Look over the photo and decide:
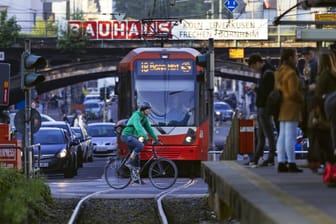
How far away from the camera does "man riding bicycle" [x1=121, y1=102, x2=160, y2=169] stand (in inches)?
899

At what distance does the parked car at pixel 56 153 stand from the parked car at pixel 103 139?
55.7 ft

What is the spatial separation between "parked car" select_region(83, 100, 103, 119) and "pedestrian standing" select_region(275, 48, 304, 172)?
85.1m

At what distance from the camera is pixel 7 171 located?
17953 millimetres

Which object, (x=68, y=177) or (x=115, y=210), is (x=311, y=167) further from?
(x=68, y=177)

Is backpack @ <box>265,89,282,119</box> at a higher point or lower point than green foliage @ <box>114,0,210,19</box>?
lower

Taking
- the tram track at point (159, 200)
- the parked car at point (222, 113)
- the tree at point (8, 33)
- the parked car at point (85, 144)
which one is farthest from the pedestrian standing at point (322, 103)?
the parked car at point (222, 113)

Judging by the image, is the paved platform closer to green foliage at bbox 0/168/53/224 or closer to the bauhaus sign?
green foliage at bbox 0/168/53/224

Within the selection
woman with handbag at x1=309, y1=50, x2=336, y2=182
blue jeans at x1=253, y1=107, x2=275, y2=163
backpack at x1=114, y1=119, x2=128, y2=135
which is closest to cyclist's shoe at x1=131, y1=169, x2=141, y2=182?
backpack at x1=114, y1=119, x2=128, y2=135

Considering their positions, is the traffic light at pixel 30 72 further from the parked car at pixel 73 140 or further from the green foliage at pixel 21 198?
the parked car at pixel 73 140

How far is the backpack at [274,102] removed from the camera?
14.1 meters

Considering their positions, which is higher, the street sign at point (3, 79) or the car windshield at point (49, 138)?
the street sign at point (3, 79)

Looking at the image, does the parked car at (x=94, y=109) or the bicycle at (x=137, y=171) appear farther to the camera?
the parked car at (x=94, y=109)

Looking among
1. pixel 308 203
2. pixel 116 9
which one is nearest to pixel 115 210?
pixel 308 203

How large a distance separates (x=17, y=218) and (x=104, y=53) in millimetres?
70052
